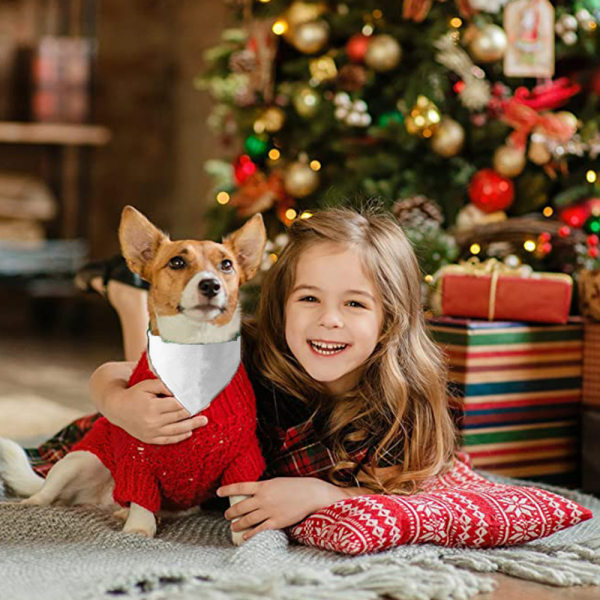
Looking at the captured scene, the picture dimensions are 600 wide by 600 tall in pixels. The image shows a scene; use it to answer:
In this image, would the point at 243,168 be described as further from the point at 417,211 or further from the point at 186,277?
the point at 186,277

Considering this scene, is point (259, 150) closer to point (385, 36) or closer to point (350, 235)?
point (385, 36)

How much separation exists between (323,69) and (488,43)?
430mm

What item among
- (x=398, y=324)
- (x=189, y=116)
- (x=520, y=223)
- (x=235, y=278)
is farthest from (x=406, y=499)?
(x=189, y=116)

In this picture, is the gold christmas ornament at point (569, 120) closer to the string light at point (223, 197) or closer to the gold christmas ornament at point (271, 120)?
the gold christmas ornament at point (271, 120)

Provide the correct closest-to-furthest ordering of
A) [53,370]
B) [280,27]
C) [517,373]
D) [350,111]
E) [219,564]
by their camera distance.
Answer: [219,564]
[517,373]
[350,111]
[280,27]
[53,370]

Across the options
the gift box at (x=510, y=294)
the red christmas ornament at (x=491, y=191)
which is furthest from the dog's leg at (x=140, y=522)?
the red christmas ornament at (x=491, y=191)

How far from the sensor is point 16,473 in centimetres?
145

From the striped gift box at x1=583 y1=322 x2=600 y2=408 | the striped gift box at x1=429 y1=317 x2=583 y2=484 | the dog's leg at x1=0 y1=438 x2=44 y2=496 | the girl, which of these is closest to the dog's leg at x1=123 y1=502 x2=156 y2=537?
the girl

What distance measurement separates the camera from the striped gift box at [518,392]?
5.84 feet

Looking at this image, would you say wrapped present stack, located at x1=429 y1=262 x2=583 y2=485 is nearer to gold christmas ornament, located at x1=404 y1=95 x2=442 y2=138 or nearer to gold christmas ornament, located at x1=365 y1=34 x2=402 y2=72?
gold christmas ornament, located at x1=404 y1=95 x2=442 y2=138

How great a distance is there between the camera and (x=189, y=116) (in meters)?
4.31

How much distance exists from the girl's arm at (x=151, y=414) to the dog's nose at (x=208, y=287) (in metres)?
0.14

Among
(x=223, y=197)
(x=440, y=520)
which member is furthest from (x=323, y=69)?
(x=440, y=520)

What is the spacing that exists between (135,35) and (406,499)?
3480 mm
